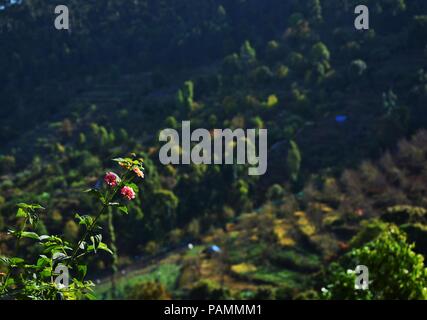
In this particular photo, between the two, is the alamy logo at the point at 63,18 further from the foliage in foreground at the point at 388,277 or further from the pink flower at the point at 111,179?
the pink flower at the point at 111,179

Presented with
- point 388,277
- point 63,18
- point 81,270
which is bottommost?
point 388,277

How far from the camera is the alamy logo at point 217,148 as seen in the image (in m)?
40.5

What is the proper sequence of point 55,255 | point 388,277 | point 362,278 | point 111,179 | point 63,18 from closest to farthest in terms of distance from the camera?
point 55,255, point 111,179, point 362,278, point 388,277, point 63,18

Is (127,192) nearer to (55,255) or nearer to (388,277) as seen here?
(55,255)

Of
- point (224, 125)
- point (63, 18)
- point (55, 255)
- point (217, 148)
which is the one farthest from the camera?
point (224, 125)

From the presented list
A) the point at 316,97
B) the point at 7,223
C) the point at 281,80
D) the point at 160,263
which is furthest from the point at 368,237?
the point at 281,80

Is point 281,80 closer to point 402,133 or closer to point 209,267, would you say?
point 402,133

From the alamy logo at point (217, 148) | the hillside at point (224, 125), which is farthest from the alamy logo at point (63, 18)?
the alamy logo at point (217, 148)

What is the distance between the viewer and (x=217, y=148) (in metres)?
42.9

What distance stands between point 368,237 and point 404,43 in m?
34.5

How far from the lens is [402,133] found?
39156 millimetres

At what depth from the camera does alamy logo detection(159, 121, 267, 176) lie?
133 ft

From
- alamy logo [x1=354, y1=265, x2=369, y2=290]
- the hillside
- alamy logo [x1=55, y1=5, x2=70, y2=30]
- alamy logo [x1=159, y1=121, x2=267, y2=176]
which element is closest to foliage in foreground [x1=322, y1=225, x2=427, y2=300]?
alamy logo [x1=354, y1=265, x2=369, y2=290]

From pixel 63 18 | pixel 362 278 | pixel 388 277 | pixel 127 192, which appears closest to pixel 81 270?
pixel 127 192
